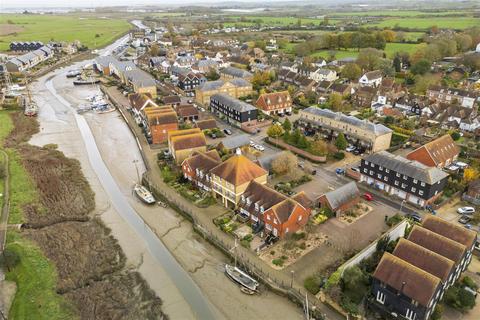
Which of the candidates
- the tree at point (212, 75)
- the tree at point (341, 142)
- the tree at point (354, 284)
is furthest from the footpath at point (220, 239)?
the tree at point (212, 75)

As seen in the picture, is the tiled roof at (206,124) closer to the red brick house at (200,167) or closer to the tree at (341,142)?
the red brick house at (200,167)

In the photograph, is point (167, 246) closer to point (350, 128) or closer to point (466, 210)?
point (466, 210)

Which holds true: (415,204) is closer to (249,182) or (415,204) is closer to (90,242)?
(249,182)

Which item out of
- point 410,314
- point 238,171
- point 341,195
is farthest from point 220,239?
point 410,314

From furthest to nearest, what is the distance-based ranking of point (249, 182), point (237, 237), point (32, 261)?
point (249, 182) → point (237, 237) → point (32, 261)

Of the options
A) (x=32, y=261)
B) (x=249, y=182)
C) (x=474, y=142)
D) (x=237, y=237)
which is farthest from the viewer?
(x=474, y=142)

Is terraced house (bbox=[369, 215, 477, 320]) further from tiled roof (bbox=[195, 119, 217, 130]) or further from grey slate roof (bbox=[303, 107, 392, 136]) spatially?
tiled roof (bbox=[195, 119, 217, 130])

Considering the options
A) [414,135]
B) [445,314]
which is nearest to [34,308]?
[445,314]
